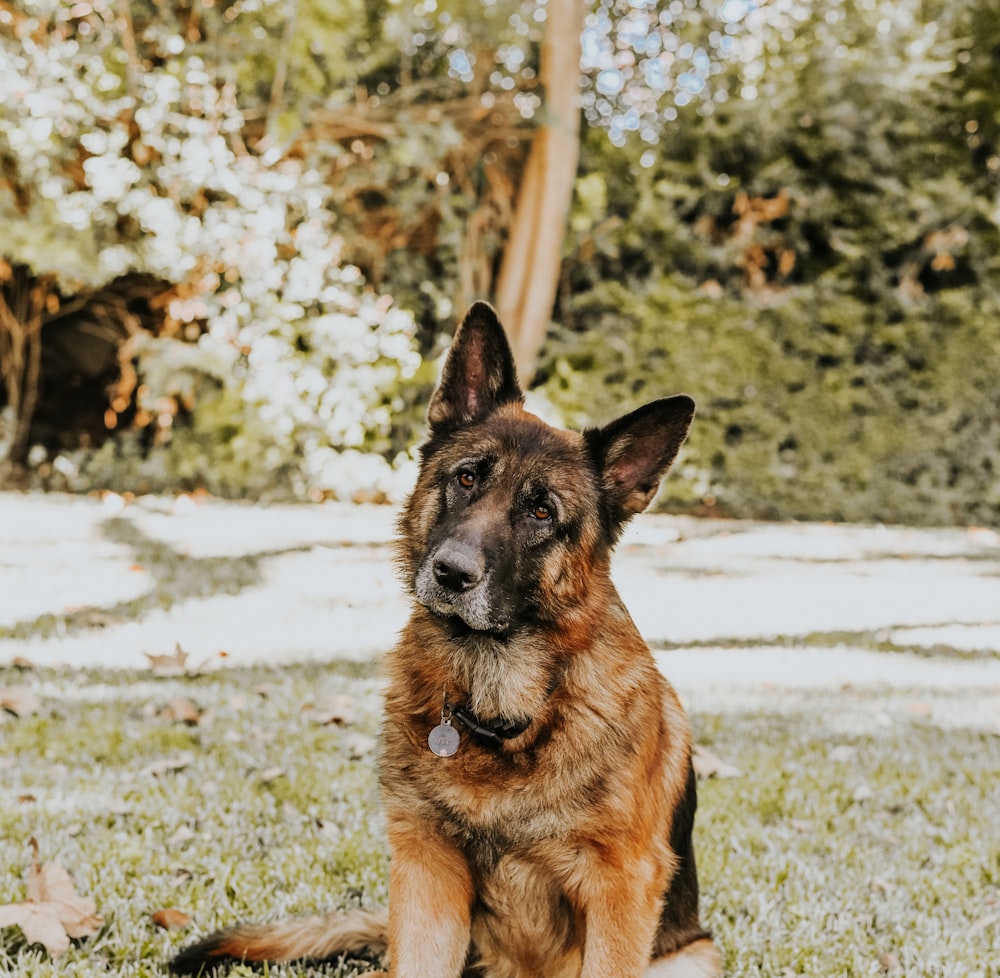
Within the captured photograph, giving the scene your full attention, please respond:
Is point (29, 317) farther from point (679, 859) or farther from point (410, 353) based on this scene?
point (679, 859)

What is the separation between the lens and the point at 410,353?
11.2 meters

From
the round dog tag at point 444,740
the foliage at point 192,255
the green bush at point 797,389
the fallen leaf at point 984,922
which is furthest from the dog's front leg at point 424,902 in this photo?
the green bush at point 797,389

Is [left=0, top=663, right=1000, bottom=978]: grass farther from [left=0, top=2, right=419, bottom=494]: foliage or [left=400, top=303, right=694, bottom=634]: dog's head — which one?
[left=0, top=2, right=419, bottom=494]: foliage

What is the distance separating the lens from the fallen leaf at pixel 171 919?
8.61ft

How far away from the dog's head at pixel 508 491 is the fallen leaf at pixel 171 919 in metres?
1.14

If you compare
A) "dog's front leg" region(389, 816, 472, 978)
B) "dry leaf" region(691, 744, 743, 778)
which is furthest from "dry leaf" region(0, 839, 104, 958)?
"dry leaf" region(691, 744, 743, 778)

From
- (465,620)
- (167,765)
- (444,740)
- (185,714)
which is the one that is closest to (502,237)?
(185,714)

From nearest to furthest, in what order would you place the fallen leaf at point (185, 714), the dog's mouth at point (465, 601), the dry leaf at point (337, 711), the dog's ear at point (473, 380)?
the dog's mouth at point (465, 601) → the dog's ear at point (473, 380) → the fallen leaf at point (185, 714) → the dry leaf at point (337, 711)

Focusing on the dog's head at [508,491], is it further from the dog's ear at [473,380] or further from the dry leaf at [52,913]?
the dry leaf at [52,913]

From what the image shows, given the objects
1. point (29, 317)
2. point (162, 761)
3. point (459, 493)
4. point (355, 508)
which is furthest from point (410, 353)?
point (459, 493)

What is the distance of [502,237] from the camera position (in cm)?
1228

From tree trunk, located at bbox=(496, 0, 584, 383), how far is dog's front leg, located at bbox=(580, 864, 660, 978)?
31.4 feet

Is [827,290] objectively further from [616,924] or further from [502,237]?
[616,924]

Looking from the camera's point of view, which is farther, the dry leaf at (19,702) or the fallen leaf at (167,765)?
the dry leaf at (19,702)
